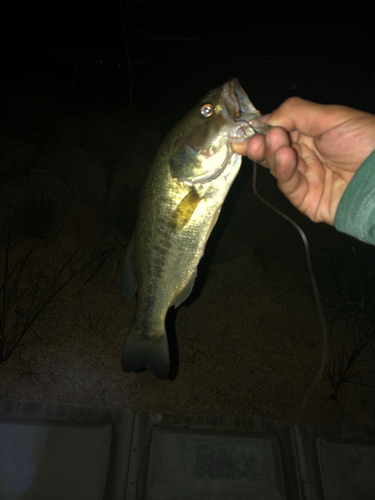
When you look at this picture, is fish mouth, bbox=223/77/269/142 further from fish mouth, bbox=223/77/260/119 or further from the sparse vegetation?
the sparse vegetation

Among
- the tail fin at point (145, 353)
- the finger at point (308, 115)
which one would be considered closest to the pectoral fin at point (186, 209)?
the finger at point (308, 115)

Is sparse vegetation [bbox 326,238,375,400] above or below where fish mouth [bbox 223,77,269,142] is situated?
below

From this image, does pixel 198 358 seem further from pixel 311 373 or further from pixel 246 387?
pixel 311 373

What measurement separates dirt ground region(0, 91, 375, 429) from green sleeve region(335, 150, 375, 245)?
69.2 inches

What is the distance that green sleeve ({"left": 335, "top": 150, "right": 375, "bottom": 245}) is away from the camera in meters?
1.25

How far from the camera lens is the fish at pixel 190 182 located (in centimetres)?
131

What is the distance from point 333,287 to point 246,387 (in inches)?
66.4

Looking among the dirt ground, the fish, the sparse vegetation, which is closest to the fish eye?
the fish

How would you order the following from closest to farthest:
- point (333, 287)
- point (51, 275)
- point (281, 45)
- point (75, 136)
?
1. point (51, 275)
2. point (333, 287)
3. point (75, 136)
4. point (281, 45)

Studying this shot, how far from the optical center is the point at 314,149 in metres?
1.68

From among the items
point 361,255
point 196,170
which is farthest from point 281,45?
point 196,170

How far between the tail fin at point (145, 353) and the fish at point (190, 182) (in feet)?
1.12

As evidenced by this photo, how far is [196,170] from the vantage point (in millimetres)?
1333

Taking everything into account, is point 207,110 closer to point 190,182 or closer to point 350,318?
point 190,182
